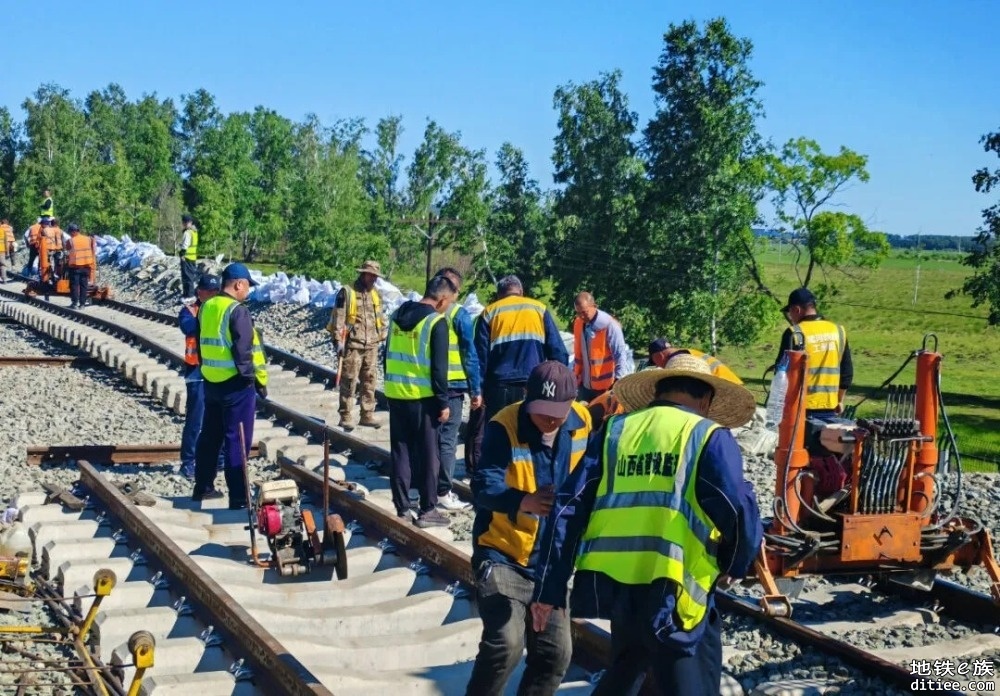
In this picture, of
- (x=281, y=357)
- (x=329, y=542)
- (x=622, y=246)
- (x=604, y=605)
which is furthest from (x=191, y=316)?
(x=622, y=246)

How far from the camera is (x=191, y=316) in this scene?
10844 mm

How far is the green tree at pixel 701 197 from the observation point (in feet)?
92.8

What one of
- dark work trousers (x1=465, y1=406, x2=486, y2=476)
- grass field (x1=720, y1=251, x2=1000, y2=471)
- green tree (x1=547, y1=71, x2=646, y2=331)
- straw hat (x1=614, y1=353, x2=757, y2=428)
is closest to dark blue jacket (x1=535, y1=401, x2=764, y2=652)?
straw hat (x1=614, y1=353, x2=757, y2=428)

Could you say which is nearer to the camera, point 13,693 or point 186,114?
point 13,693

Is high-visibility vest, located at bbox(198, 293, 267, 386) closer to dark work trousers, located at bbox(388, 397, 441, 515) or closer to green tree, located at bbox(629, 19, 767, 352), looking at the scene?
dark work trousers, located at bbox(388, 397, 441, 515)

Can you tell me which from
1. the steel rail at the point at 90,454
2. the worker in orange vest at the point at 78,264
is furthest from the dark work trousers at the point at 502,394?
the worker in orange vest at the point at 78,264

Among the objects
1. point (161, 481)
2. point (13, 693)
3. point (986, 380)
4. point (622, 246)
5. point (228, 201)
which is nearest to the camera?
point (13, 693)

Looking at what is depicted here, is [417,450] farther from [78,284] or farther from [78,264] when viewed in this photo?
[78,264]

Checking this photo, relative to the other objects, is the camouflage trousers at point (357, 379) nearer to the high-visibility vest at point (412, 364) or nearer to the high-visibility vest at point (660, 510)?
the high-visibility vest at point (412, 364)

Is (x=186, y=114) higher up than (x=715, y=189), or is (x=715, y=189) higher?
(x=186, y=114)

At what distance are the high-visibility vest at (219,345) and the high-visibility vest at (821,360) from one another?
4054 mm

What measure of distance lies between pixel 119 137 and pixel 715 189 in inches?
2553

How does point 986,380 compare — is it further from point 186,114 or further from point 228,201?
point 186,114

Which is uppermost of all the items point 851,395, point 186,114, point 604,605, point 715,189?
point 186,114
